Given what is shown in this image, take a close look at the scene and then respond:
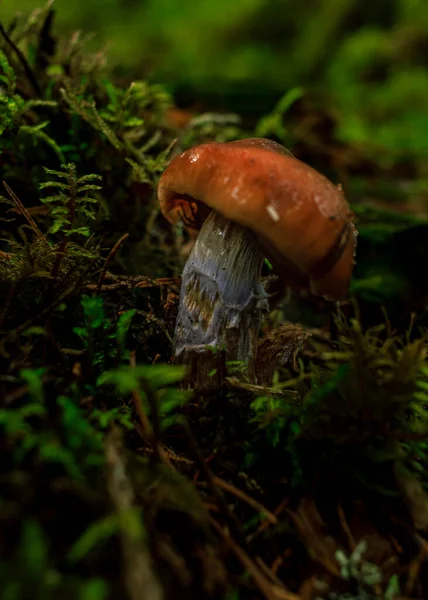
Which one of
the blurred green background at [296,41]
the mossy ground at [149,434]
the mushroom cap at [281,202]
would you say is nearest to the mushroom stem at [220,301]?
the mossy ground at [149,434]

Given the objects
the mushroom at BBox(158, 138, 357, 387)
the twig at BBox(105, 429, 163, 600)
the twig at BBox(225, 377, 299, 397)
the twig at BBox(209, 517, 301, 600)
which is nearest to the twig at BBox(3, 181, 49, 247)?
the mushroom at BBox(158, 138, 357, 387)

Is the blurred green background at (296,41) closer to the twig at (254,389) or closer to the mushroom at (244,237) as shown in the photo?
the mushroom at (244,237)

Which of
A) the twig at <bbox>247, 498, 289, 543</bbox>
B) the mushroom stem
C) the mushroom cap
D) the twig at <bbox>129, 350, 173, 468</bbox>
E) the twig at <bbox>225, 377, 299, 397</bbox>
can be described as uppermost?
the mushroom cap

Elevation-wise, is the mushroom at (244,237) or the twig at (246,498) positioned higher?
the mushroom at (244,237)

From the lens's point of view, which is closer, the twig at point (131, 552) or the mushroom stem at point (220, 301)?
the twig at point (131, 552)

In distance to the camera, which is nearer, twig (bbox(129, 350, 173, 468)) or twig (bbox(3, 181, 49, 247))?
twig (bbox(129, 350, 173, 468))

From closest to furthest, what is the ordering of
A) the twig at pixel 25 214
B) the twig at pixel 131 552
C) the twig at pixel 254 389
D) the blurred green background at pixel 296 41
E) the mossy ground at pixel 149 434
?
1. the twig at pixel 131 552
2. the mossy ground at pixel 149 434
3. the twig at pixel 254 389
4. the twig at pixel 25 214
5. the blurred green background at pixel 296 41

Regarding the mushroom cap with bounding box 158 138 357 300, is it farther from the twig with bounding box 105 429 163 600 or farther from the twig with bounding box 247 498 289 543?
the twig with bounding box 105 429 163 600
